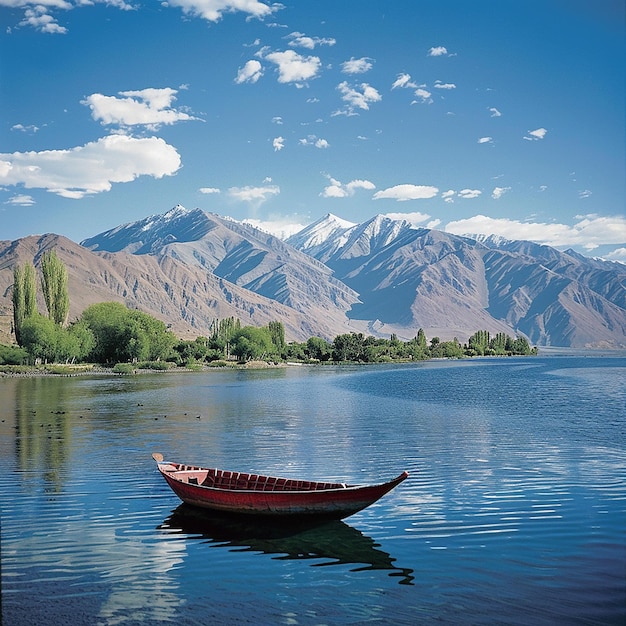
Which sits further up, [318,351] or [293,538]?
[318,351]

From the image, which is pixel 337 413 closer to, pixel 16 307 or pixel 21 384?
pixel 21 384

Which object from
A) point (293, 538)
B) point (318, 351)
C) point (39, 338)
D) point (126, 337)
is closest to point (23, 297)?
point (39, 338)

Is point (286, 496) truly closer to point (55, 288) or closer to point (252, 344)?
point (55, 288)

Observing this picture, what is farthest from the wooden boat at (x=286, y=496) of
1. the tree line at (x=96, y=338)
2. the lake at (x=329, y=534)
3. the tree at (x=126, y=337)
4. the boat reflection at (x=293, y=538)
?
the tree at (x=126, y=337)

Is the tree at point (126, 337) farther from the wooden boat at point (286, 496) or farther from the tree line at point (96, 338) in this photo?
the wooden boat at point (286, 496)

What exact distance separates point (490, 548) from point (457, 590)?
9.42ft

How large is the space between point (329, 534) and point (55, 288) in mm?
112902

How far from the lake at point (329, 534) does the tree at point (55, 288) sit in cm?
8589

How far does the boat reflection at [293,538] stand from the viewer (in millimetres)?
15305

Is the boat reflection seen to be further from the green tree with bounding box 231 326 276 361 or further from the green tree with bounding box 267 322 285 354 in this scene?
the green tree with bounding box 267 322 285 354

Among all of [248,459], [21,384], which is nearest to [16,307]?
[21,384]

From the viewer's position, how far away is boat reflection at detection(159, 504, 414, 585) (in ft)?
50.2

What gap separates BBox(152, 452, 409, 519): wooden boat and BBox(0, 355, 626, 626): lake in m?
0.52

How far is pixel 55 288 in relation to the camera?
120m
